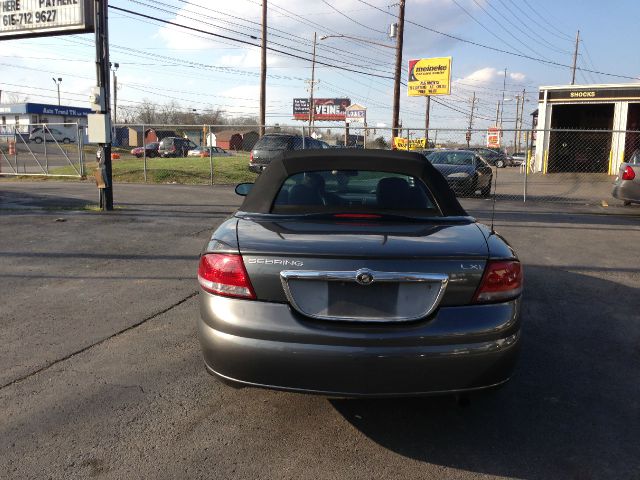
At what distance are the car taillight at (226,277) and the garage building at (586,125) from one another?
25.6m

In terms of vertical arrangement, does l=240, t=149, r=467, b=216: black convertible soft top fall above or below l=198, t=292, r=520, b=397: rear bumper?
above

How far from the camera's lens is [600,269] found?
7.15m

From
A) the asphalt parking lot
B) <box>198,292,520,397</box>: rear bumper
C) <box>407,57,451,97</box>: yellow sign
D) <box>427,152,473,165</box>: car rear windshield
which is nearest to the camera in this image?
<box>198,292,520,397</box>: rear bumper

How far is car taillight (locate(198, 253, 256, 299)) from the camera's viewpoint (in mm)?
2801

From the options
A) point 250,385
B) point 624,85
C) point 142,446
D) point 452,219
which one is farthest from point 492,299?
point 624,85

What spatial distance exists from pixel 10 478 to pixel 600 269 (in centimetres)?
693

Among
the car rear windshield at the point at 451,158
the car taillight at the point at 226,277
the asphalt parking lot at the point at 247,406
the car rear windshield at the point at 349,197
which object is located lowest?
the asphalt parking lot at the point at 247,406

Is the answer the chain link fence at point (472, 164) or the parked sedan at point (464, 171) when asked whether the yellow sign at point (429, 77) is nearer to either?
the chain link fence at point (472, 164)

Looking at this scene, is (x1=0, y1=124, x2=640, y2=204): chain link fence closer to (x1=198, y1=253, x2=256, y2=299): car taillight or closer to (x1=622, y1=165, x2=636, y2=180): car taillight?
(x1=622, y1=165, x2=636, y2=180): car taillight

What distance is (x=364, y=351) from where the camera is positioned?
2621 millimetres

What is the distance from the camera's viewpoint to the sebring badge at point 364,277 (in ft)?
8.68

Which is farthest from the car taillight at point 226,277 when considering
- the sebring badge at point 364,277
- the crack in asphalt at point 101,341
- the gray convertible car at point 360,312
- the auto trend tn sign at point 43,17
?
the auto trend tn sign at point 43,17

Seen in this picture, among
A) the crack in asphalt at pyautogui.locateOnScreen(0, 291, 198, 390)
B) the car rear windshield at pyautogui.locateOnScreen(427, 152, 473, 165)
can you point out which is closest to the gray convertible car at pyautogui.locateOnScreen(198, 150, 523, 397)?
the crack in asphalt at pyautogui.locateOnScreen(0, 291, 198, 390)

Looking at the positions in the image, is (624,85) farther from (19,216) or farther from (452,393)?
(452,393)
